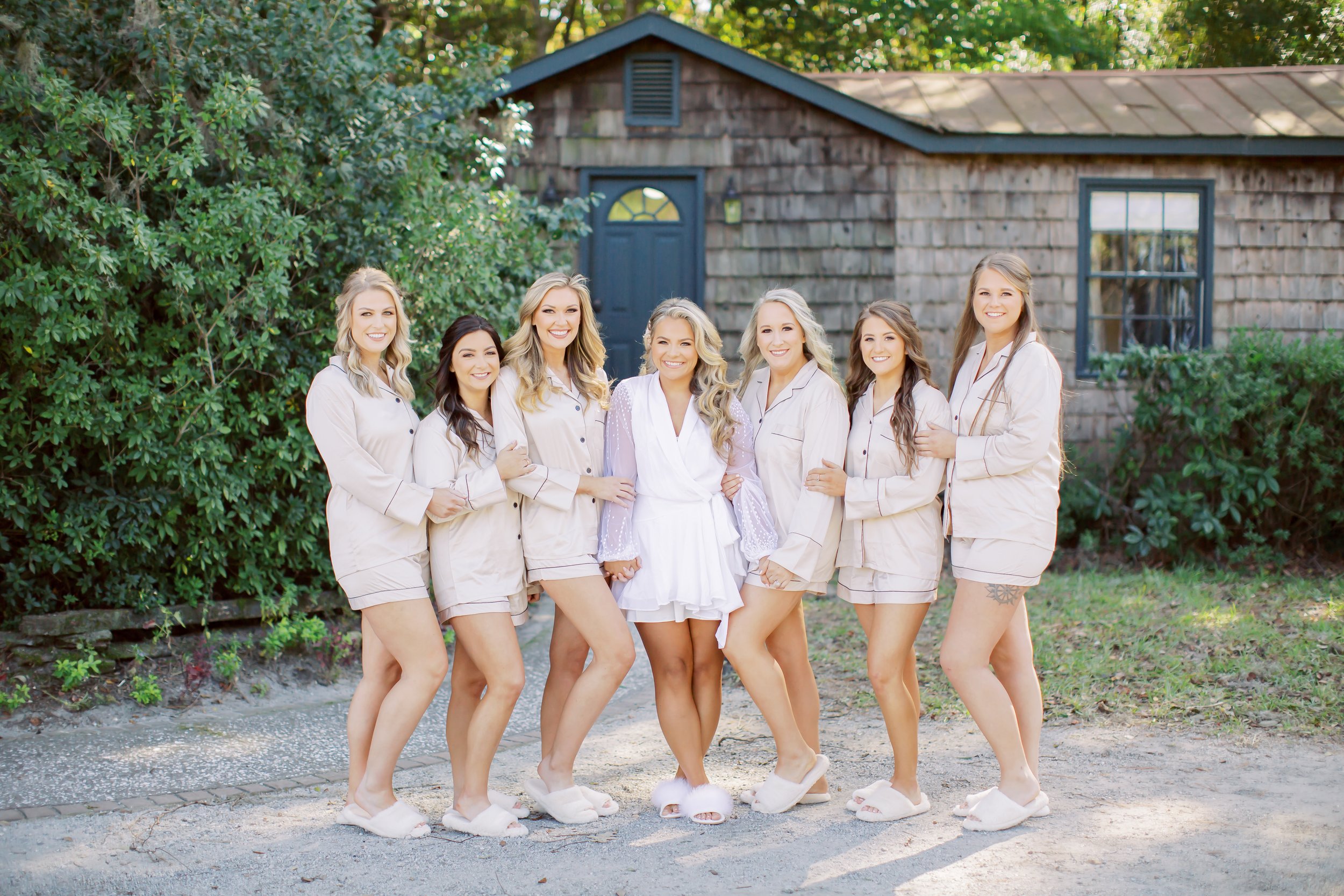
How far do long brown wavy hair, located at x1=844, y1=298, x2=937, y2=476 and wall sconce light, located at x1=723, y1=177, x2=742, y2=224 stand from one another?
6.05m

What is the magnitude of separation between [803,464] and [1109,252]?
275 inches

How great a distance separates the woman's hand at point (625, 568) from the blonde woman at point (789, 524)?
388mm

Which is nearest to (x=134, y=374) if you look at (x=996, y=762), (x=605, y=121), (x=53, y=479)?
(x=53, y=479)

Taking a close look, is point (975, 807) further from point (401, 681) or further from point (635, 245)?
point (635, 245)

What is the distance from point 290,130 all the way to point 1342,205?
28.5 ft

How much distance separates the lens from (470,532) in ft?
13.0

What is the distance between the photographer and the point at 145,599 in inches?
226

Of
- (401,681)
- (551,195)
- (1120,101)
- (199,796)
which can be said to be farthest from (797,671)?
(1120,101)

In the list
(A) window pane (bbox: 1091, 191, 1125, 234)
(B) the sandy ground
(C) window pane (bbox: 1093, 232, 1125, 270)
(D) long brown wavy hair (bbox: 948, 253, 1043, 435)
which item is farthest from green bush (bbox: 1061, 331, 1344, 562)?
(D) long brown wavy hair (bbox: 948, 253, 1043, 435)

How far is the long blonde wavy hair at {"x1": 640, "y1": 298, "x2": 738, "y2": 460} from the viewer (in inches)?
161

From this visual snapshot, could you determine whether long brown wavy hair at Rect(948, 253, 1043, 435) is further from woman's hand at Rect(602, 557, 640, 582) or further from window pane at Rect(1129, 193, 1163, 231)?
window pane at Rect(1129, 193, 1163, 231)

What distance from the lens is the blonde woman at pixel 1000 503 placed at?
3873 millimetres

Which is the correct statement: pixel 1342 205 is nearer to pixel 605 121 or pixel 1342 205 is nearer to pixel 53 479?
pixel 605 121

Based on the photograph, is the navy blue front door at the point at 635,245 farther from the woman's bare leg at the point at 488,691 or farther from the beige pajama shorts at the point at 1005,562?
the beige pajama shorts at the point at 1005,562
